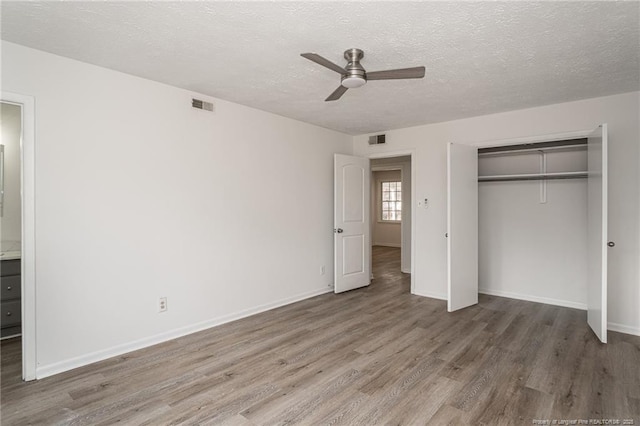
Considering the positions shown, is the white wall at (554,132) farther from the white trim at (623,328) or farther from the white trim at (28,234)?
the white trim at (28,234)

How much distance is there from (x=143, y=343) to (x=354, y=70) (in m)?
3.06

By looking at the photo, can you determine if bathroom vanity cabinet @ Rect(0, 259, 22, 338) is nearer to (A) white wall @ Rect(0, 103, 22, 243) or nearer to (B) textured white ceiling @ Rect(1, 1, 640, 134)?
(A) white wall @ Rect(0, 103, 22, 243)

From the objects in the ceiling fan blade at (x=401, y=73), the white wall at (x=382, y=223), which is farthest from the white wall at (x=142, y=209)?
the white wall at (x=382, y=223)

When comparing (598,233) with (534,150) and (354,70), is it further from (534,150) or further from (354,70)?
(354,70)

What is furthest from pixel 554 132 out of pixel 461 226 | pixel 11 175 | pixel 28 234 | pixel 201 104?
pixel 11 175

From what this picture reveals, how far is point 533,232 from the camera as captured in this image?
461 cm

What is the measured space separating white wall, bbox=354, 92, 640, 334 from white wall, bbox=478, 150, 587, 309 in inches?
23.4

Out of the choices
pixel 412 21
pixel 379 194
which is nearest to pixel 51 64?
pixel 412 21

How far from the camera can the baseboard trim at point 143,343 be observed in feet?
8.75

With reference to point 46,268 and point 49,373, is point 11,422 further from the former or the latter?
point 46,268

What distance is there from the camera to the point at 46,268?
2639mm

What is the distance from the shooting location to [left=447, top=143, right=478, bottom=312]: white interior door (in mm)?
4195

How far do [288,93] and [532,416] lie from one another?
335cm

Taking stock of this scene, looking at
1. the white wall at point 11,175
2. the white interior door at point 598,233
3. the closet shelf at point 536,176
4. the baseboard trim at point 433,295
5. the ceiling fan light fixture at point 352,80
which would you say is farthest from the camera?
the baseboard trim at point 433,295
